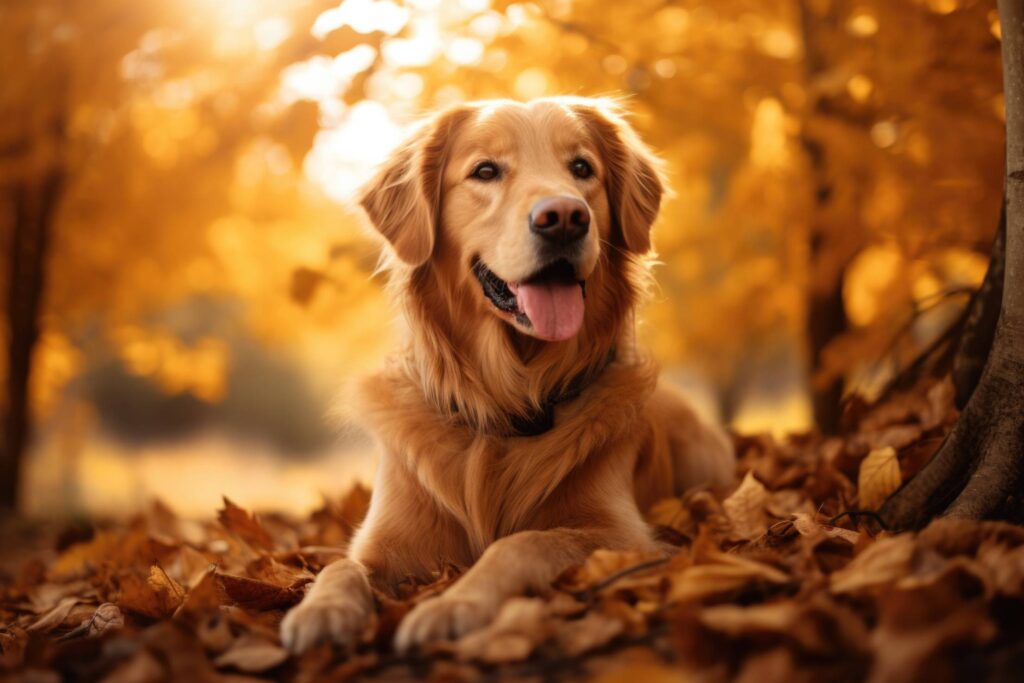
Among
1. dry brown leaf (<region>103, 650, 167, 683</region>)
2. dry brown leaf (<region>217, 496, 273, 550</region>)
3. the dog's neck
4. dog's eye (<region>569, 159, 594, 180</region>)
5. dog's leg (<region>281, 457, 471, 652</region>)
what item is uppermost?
dog's eye (<region>569, 159, 594, 180</region>)

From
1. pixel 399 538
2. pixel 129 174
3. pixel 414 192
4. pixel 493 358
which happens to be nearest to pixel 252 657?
pixel 399 538

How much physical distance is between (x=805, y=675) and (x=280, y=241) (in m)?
8.96

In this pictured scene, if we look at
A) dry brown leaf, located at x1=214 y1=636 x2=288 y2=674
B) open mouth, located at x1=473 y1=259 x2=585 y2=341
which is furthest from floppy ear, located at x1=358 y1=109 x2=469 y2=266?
dry brown leaf, located at x1=214 y1=636 x2=288 y2=674

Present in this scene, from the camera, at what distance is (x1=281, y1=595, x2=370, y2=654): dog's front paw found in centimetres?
185

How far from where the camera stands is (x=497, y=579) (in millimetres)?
2020

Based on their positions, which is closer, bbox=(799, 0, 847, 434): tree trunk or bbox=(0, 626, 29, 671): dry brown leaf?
bbox=(0, 626, 29, 671): dry brown leaf

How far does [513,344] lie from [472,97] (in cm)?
215

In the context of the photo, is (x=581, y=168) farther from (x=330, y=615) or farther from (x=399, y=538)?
(x=330, y=615)

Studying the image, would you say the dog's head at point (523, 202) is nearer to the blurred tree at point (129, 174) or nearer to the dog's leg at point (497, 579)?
the dog's leg at point (497, 579)

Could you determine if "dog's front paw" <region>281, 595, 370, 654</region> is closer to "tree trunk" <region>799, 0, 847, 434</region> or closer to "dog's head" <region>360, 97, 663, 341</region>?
"dog's head" <region>360, 97, 663, 341</region>

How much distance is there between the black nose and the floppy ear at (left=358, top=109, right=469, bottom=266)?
0.58m

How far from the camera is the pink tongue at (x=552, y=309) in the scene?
277 cm

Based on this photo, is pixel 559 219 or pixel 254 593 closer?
pixel 254 593

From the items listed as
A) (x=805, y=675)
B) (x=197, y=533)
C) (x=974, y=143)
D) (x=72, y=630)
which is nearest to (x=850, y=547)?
(x=805, y=675)
